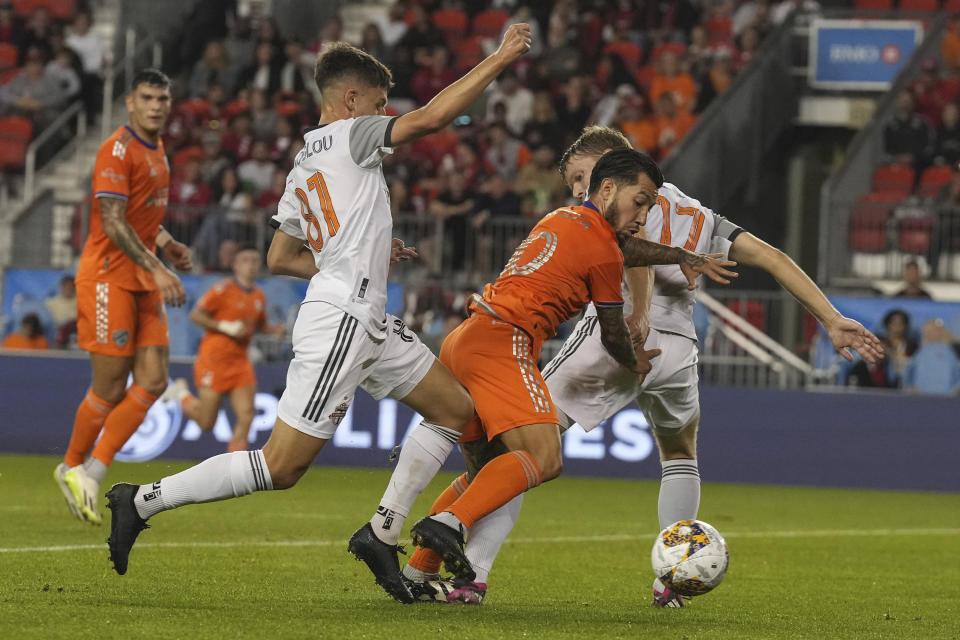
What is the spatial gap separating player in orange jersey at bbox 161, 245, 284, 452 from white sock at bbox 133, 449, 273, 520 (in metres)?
7.24

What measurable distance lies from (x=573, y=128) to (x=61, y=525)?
11.6 metres

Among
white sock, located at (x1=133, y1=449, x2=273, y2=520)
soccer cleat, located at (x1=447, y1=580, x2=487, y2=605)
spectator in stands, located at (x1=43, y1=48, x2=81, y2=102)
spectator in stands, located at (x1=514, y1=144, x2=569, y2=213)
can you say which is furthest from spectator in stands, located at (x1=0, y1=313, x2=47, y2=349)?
soccer cleat, located at (x1=447, y1=580, x2=487, y2=605)

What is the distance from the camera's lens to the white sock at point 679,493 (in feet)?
23.0

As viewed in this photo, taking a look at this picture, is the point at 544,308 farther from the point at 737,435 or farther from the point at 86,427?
the point at 737,435

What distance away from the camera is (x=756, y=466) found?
14742mm

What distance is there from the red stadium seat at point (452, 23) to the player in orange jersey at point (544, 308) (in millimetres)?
16340

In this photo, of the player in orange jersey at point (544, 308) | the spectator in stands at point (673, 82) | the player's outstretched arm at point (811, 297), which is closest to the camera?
the player in orange jersey at point (544, 308)

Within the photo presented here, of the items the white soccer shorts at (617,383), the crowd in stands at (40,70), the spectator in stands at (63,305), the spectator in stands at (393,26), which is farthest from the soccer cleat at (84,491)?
the spectator in stands at (393,26)

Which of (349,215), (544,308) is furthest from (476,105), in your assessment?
(349,215)

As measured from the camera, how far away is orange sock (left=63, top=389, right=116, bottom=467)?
9078mm

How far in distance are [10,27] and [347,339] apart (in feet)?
60.6

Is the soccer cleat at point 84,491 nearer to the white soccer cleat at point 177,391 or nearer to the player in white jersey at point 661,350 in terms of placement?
the player in white jersey at point 661,350

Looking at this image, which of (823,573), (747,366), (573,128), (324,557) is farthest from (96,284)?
(573,128)

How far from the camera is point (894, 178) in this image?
18750 mm
